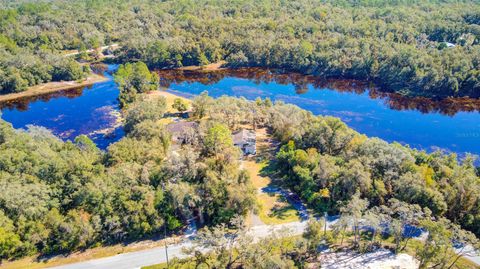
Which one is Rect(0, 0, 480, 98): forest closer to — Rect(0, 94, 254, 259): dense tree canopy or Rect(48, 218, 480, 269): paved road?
Rect(0, 94, 254, 259): dense tree canopy

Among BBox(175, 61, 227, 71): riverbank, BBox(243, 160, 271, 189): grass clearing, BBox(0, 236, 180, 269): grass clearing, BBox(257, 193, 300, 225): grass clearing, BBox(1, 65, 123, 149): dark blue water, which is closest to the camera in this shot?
BBox(0, 236, 180, 269): grass clearing

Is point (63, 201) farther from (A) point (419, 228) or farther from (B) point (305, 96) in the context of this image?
(B) point (305, 96)

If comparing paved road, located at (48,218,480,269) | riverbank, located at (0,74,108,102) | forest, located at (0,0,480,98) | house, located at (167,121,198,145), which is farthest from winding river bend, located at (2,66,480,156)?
paved road, located at (48,218,480,269)

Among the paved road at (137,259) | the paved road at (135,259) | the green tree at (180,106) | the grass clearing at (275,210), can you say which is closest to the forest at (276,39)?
the green tree at (180,106)

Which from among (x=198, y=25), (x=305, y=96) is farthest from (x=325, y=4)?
(x=305, y=96)

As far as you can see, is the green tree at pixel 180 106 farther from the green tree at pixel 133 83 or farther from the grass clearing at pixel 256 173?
the grass clearing at pixel 256 173

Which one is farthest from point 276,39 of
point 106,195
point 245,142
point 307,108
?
point 106,195
